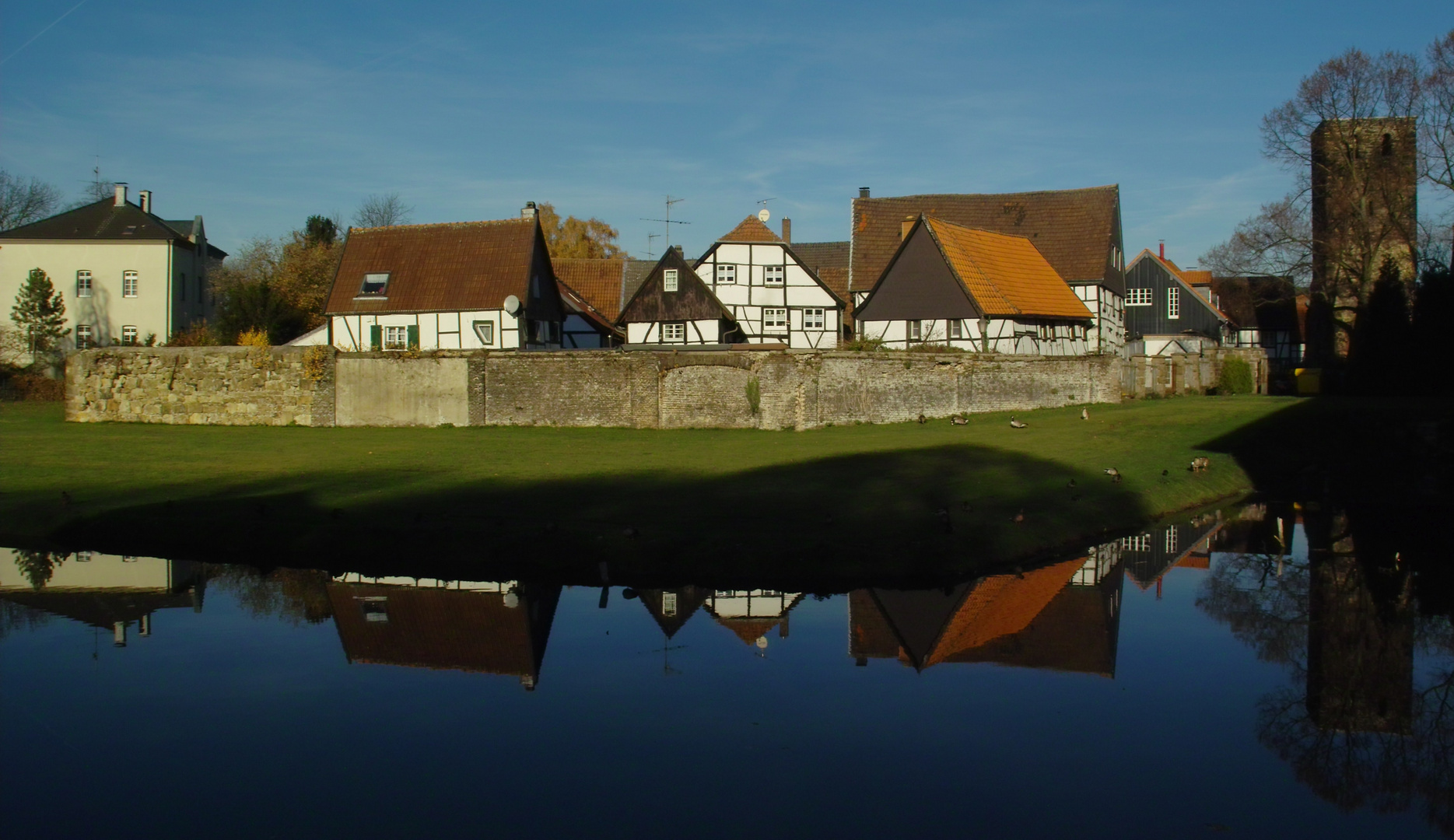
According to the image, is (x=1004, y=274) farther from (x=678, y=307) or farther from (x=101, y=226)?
(x=101, y=226)

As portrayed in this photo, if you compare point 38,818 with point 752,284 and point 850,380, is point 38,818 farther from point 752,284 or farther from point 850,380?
point 752,284

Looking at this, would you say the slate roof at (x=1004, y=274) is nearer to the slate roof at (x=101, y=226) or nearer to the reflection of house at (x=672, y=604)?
the reflection of house at (x=672, y=604)

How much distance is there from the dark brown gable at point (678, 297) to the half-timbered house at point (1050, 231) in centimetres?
627

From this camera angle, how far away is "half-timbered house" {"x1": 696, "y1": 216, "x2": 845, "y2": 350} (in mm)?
41438

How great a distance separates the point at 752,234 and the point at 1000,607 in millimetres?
30370

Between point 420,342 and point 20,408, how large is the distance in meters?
12.2

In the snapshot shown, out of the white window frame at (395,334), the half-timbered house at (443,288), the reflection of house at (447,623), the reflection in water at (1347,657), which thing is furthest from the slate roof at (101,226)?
the reflection in water at (1347,657)

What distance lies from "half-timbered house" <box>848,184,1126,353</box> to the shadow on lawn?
2461 cm

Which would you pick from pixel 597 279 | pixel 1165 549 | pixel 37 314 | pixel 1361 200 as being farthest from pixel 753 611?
pixel 37 314

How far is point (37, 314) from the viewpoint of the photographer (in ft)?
140

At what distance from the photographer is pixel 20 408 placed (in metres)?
35.3

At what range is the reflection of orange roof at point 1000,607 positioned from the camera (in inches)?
451

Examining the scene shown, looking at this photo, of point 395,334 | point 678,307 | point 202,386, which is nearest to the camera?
point 202,386

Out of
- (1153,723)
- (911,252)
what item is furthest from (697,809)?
(911,252)
